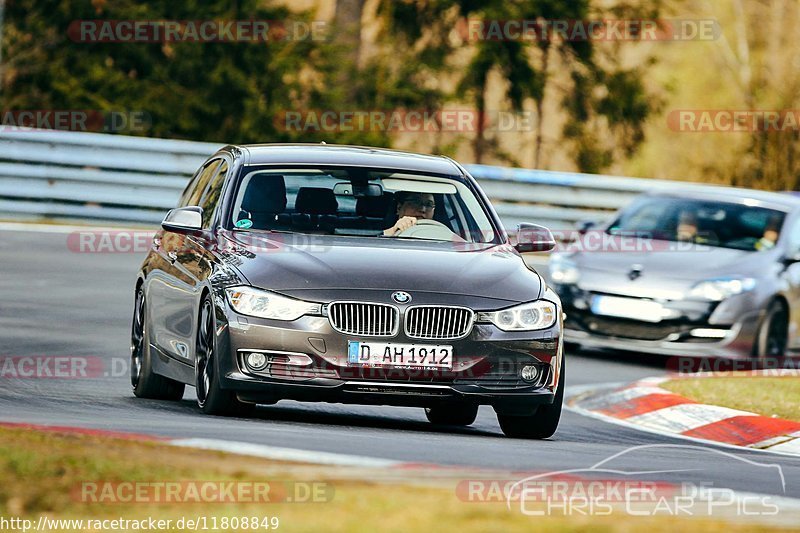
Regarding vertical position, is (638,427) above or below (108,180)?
below

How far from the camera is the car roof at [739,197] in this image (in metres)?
18.1

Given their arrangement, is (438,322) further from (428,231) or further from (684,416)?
(684,416)

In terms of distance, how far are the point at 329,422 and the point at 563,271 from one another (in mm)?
6951

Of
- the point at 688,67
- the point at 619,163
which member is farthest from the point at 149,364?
the point at 688,67

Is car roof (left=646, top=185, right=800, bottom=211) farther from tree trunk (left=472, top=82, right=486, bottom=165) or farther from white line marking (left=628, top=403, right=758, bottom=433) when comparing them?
tree trunk (left=472, top=82, right=486, bottom=165)

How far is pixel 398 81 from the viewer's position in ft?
103

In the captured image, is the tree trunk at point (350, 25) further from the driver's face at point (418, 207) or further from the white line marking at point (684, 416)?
the driver's face at point (418, 207)

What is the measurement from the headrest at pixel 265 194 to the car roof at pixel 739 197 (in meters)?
8.03

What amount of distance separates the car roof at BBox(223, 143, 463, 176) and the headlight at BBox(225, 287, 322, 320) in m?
1.55

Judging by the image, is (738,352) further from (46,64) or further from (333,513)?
(46,64)

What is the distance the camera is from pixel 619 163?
110 feet

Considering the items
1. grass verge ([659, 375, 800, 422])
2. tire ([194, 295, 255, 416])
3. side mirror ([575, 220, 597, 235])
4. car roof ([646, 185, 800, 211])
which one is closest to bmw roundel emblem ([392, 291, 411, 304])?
tire ([194, 295, 255, 416])

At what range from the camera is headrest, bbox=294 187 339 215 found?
10.8 meters

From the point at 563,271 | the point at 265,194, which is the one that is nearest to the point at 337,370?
the point at 265,194
